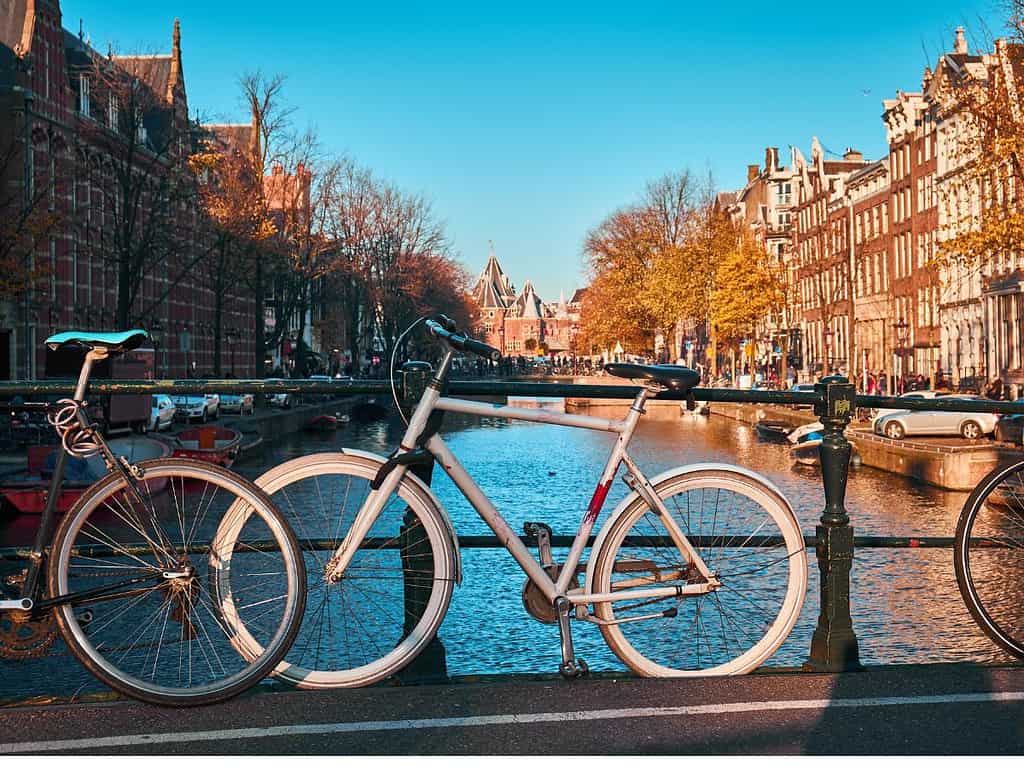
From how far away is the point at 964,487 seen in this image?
27.3 m

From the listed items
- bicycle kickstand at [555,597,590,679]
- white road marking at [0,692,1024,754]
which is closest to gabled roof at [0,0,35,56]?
bicycle kickstand at [555,597,590,679]

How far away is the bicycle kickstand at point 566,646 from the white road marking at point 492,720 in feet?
1.21

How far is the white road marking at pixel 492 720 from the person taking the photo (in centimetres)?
386

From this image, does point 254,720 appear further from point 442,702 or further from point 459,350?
point 459,350

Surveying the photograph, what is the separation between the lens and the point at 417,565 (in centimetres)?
456

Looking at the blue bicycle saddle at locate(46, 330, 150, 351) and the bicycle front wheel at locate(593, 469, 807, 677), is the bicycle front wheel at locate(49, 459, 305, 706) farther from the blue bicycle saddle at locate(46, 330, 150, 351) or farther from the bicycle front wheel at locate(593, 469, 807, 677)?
the bicycle front wheel at locate(593, 469, 807, 677)

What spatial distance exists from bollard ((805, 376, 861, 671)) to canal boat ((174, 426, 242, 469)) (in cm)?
2411

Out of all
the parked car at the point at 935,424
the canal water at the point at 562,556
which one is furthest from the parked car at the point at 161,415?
the parked car at the point at 935,424

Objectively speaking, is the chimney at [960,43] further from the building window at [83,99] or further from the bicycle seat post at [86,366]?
the bicycle seat post at [86,366]

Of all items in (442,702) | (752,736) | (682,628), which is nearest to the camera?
(752,736)

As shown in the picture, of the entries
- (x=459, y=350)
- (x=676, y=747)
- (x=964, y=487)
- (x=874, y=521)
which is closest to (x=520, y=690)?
(x=676, y=747)

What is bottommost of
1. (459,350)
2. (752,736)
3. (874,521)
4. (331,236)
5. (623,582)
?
(874,521)

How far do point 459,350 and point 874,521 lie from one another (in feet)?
61.5
